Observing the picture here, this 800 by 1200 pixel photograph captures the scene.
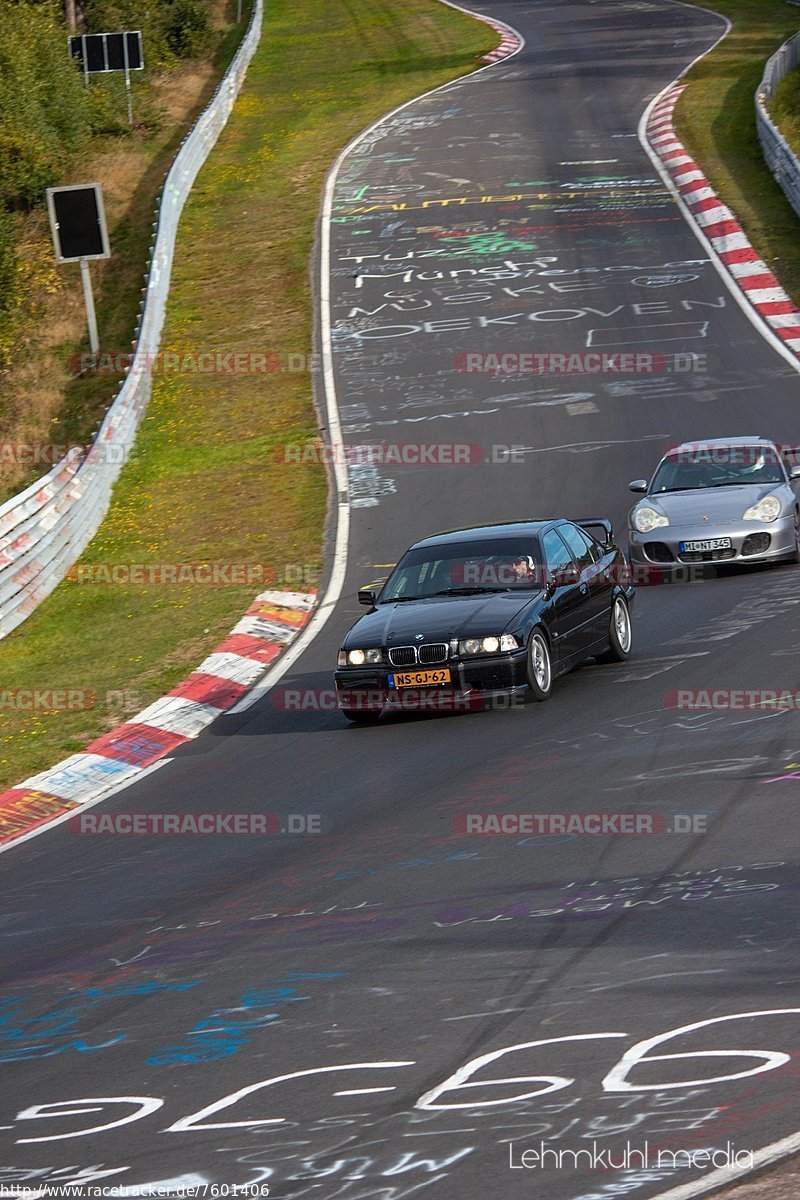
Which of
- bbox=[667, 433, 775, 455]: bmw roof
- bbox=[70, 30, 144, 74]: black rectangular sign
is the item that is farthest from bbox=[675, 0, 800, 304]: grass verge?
bbox=[70, 30, 144, 74]: black rectangular sign

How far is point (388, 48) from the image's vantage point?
5450cm

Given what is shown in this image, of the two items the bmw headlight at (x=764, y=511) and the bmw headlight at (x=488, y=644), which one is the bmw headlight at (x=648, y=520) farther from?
the bmw headlight at (x=488, y=644)

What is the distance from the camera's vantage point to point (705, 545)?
1675 cm

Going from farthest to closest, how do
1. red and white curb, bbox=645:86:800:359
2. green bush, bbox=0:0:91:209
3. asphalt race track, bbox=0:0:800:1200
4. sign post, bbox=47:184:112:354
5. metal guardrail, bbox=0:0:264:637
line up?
green bush, bbox=0:0:91:209 → red and white curb, bbox=645:86:800:359 → sign post, bbox=47:184:112:354 → metal guardrail, bbox=0:0:264:637 → asphalt race track, bbox=0:0:800:1200

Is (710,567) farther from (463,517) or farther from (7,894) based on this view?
(7,894)

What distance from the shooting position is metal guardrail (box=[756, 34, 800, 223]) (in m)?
33.3

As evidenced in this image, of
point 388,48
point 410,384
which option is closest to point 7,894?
point 410,384

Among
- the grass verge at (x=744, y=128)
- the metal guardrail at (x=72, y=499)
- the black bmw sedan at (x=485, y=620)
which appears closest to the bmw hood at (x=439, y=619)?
the black bmw sedan at (x=485, y=620)

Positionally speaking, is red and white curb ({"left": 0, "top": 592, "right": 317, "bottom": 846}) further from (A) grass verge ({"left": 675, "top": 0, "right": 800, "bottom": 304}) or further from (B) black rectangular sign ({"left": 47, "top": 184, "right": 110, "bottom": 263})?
(A) grass verge ({"left": 675, "top": 0, "right": 800, "bottom": 304})

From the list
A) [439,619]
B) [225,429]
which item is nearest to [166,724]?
[439,619]

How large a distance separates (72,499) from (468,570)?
8.93 metres

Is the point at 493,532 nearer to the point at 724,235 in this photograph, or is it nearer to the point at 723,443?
the point at 723,443

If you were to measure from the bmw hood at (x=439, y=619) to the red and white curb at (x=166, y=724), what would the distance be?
1917 millimetres

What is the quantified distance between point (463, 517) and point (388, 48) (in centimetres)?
3854
